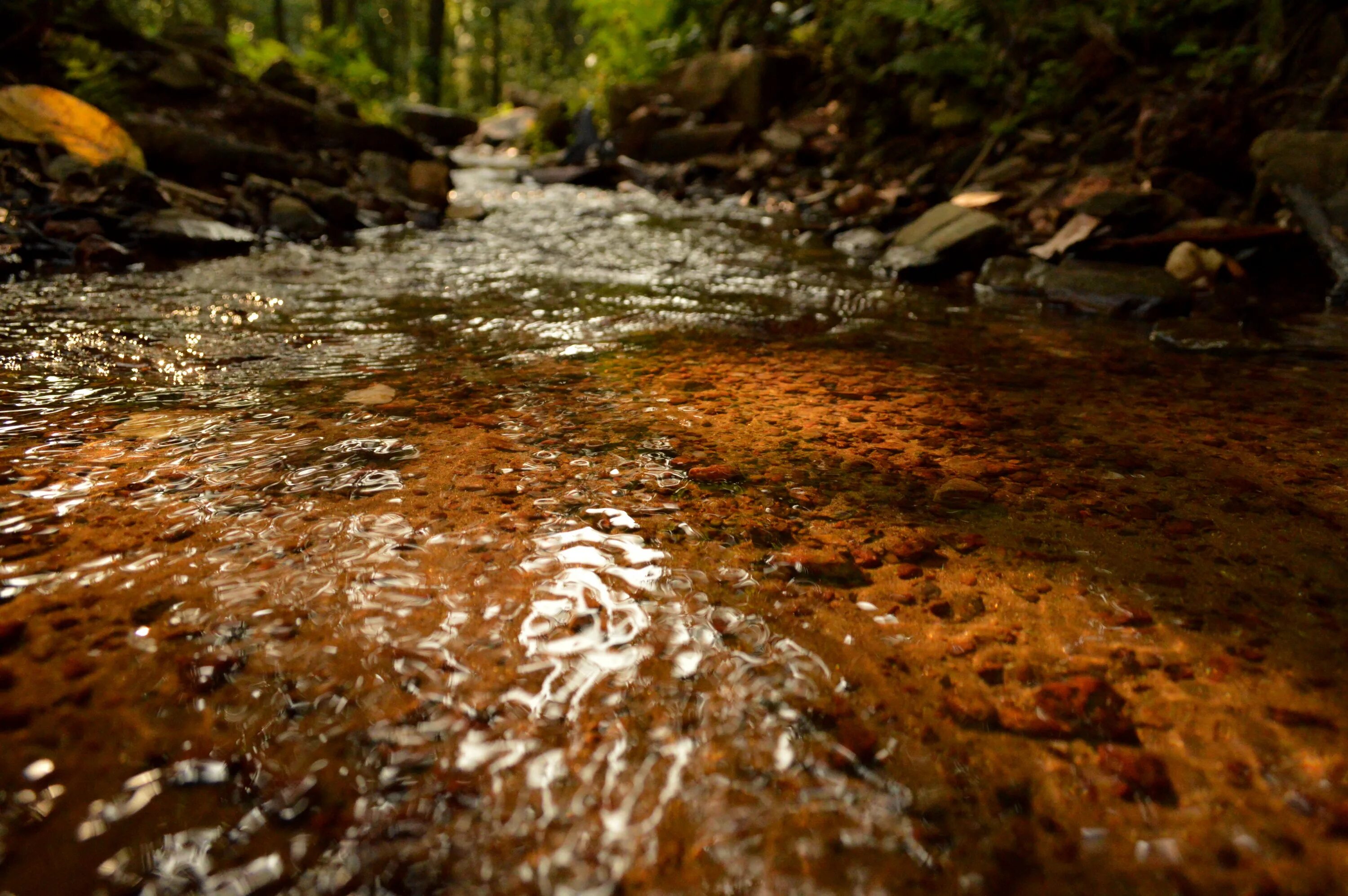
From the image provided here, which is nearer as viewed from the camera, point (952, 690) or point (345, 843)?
point (345, 843)

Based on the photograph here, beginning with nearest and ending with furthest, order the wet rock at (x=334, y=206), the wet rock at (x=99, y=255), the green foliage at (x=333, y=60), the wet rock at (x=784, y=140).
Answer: the wet rock at (x=99, y=255) → the wet rock at (x=334, y=206) → the wet rock at (x=784, y=140) → the green foliage at (x=333, y=60)

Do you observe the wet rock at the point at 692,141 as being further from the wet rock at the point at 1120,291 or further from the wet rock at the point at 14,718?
the wet rock at the point at 14,718

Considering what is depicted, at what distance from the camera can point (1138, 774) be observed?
3.48 feet

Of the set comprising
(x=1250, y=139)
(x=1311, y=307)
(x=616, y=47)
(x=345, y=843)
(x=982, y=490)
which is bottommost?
(x=345, y=843)

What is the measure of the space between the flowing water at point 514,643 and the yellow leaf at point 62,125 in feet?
12.7

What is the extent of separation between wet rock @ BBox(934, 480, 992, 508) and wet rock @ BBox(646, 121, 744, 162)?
37.9 ft

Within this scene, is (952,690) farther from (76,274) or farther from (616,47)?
(616,47)

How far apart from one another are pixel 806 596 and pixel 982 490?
0.76 meters

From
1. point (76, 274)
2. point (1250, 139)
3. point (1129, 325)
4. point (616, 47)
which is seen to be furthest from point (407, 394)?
point (616, 47)

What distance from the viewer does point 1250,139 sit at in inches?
232

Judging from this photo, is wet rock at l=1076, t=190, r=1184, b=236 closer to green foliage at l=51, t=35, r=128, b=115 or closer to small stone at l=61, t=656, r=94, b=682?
small stone at l=61, t=656, r=94, b=682

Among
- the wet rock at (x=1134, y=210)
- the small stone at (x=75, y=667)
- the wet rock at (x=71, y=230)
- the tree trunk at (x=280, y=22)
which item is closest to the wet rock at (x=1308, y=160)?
the wet rock at (x=1134, y=210)

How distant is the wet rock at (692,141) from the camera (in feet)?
40.2

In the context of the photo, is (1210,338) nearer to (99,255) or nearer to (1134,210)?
(1134,210)
